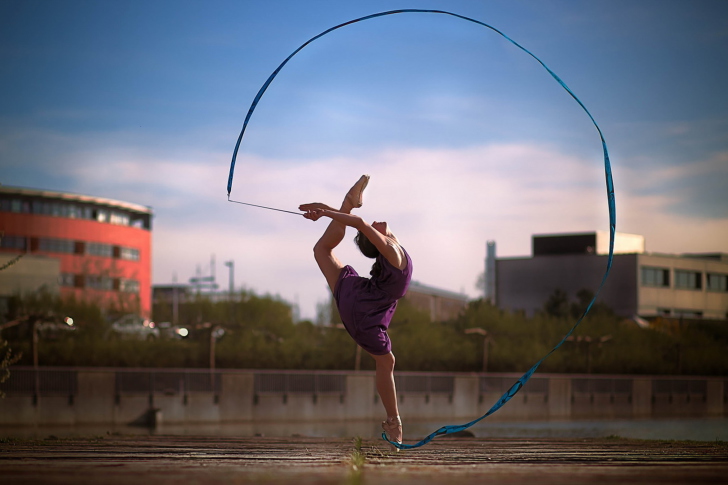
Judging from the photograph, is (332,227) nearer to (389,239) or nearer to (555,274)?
(389,239)

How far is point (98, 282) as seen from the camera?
7762cm

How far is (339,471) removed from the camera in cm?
450

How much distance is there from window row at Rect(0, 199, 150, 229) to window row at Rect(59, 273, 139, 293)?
226 inches

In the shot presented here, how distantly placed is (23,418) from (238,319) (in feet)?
42.3

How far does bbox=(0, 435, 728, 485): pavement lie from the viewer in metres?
4.03

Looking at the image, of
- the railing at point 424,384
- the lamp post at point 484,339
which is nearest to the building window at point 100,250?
the lamp post at point 484,339

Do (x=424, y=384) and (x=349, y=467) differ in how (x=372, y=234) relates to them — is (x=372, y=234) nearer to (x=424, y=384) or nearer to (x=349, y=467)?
(x=349, y=467)

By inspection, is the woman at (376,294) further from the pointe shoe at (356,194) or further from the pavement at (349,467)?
the pavement at (349,467)

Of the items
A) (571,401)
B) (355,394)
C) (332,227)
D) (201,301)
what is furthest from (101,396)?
(332,227)

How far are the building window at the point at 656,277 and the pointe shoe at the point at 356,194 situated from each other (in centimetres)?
7213

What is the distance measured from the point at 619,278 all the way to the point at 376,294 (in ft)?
237

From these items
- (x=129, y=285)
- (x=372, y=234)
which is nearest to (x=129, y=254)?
(x=129, y=285)

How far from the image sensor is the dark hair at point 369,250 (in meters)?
7.04

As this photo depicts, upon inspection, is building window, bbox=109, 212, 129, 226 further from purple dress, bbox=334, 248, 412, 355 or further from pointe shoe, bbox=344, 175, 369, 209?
purple dress, bbox=334, 248, 412, 355
